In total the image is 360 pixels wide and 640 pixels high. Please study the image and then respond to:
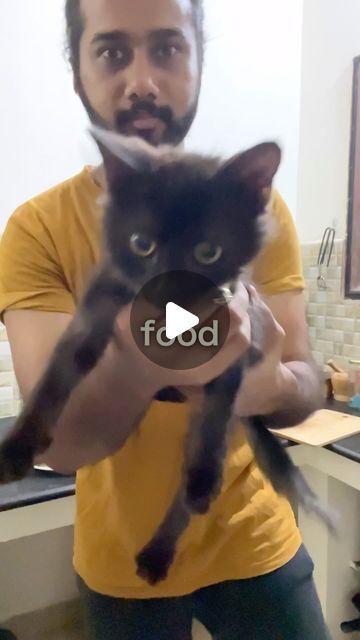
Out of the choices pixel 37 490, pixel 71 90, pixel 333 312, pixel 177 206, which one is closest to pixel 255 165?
→ pixel 177 206

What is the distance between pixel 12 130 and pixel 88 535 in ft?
2.58

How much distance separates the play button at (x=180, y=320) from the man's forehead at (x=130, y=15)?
241 millimetres

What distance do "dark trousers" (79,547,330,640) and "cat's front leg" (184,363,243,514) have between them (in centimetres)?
23

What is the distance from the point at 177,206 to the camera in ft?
1.30

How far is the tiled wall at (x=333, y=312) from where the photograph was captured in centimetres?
151

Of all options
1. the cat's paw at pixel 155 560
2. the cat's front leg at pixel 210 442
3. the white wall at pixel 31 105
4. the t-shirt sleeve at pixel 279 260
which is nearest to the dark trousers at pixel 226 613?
the cat's paw at pixel 155 560

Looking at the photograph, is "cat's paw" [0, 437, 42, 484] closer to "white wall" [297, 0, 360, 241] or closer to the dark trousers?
the dark trousers

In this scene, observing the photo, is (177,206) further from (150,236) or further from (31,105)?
(31,105)

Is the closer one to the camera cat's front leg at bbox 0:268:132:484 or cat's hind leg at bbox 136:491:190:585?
cat's front leg at bbox 0:268:132:484

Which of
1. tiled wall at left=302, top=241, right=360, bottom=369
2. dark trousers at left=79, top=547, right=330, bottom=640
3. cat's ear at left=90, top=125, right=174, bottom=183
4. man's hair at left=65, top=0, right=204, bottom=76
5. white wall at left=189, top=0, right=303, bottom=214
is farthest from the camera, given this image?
tiled wall at left=302, top=241, right=360, bottom=369

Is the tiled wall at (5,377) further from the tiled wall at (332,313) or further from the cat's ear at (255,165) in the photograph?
the cat's ear at (255,165)

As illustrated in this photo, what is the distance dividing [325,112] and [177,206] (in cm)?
78

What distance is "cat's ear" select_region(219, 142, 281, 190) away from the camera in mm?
390

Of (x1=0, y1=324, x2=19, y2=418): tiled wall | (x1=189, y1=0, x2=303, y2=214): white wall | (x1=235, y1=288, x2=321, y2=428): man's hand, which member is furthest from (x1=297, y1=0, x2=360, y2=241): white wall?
A: (x1=0, y1=324, x2=19, y2=418): tiled wall
